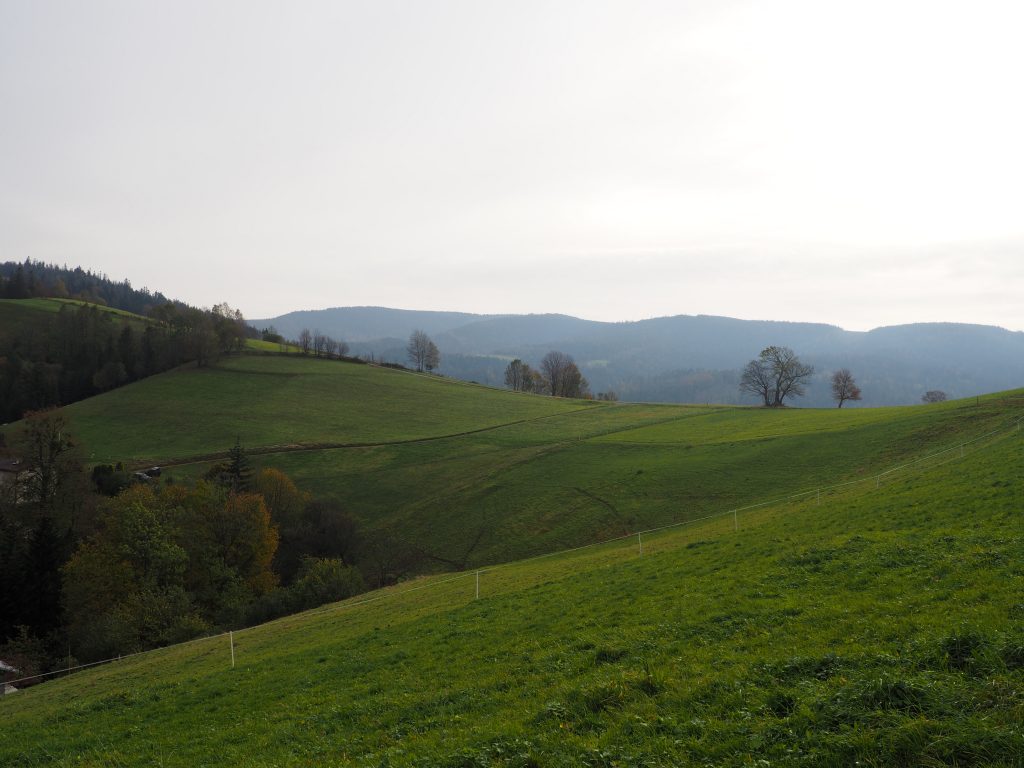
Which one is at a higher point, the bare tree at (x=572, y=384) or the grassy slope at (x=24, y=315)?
the grassy slope at (x=24, y=315)

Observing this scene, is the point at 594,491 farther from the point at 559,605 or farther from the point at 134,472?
the point at 134,472

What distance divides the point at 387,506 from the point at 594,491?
23.6 metres

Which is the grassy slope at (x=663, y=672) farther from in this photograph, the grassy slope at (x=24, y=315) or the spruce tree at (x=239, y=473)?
the grassy slope at (x=24, y=315)

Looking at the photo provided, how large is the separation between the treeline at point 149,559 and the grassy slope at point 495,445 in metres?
5.75

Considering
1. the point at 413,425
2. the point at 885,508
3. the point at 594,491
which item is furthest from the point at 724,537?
the point at 413,425

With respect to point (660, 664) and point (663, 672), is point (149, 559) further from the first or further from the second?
point (663, 672)

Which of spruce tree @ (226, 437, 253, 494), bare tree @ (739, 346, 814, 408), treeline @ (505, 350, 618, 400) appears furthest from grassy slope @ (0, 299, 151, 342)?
bare tree @ (739, 346, 814, 408)

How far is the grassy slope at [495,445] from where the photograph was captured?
5234 cm

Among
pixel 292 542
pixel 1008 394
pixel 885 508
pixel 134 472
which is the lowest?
pixel 292 542

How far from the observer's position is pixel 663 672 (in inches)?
461

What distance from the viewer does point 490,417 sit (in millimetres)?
101812

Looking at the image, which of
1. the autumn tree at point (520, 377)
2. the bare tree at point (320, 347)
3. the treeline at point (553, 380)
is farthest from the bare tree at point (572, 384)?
the bare tree at point (320, 347)

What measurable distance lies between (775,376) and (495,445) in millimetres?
54710

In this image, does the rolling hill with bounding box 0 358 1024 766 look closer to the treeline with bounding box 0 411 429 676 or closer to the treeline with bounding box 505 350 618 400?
the treeline with bounding box 0 411 429 676
